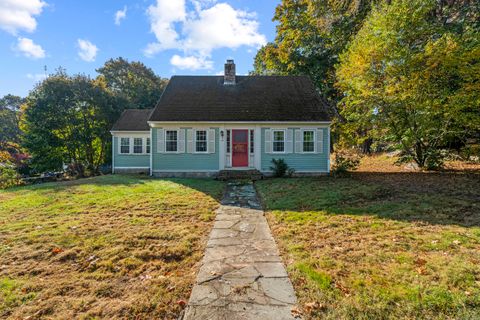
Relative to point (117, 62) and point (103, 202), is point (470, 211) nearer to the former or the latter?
point (103, 202)

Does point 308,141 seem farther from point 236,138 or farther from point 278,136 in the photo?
point 236,138

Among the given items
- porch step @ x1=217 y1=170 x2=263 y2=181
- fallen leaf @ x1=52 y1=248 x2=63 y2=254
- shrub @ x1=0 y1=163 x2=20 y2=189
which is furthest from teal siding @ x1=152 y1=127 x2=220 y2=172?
fallen leaf @ x1=52 y1=248 x2=63 y2=254

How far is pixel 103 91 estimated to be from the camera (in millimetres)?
19062

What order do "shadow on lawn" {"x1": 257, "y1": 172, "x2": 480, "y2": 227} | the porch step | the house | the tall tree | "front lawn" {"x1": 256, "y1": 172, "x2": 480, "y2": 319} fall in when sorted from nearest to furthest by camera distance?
1. "front lawn" {"x1": 256, "y1": 172, "x2": 480, "y2": 319}
2. "shadow on lawn" {"x1": 257, "y1": 172, "x2": 480, "y2": 227}
3. the porch step
4. the house
5. the tall tree

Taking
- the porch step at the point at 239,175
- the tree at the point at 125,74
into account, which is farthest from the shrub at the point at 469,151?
the tree at the point at 125,74

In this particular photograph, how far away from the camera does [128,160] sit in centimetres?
1580

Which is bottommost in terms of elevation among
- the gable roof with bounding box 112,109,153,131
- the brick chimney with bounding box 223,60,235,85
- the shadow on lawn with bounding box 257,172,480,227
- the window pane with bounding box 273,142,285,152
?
the shadow on lawn with bounding box 257,172,480,227

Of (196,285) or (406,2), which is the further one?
(406,2)

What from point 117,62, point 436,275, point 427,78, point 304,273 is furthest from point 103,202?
point 117,62

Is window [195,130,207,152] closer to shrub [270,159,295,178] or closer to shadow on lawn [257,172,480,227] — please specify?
shrub [270,159,295,178]

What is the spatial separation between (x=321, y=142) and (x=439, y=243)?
29.7 feet

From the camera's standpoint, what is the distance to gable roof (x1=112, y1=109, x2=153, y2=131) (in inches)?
622

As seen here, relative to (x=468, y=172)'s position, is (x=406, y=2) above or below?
above

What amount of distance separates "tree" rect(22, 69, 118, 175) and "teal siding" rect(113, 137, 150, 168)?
13.3ft
